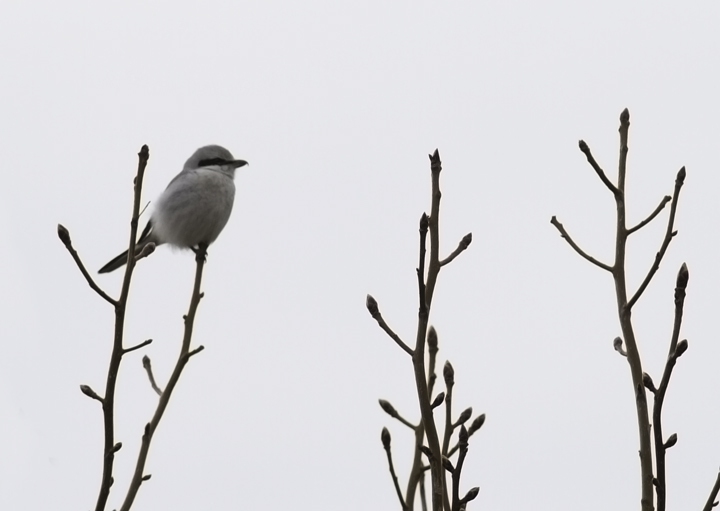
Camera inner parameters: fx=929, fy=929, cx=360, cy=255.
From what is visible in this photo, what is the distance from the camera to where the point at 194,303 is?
10.8 feet

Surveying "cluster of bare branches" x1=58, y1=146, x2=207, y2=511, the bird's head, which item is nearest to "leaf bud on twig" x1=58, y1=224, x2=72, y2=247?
"cluster of bare branches" x1=58, y1=146, x2=207, y2=511

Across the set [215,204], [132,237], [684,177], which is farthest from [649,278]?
[215,204]

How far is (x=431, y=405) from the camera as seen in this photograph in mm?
1846

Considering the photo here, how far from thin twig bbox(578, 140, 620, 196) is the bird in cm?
439

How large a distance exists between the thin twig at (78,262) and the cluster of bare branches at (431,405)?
65cm

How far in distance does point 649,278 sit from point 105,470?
4.30ft

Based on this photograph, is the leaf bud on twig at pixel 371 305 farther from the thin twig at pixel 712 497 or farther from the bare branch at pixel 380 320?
the thin twig at pixel 712 497

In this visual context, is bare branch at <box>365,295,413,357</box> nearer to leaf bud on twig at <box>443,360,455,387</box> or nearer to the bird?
leaf bud on twig at <box>443,360,455,387</box>

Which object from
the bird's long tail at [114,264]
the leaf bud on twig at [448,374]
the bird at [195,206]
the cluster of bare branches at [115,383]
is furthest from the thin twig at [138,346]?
the bird's long tail at [114,264]

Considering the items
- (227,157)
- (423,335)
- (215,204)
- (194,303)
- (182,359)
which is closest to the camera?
(423,335)

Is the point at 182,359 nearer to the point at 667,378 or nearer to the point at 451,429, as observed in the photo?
the point at 451,429

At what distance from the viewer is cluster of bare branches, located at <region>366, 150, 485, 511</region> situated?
179cm

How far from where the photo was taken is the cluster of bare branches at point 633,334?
5.92ft

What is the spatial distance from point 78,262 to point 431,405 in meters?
0.98
